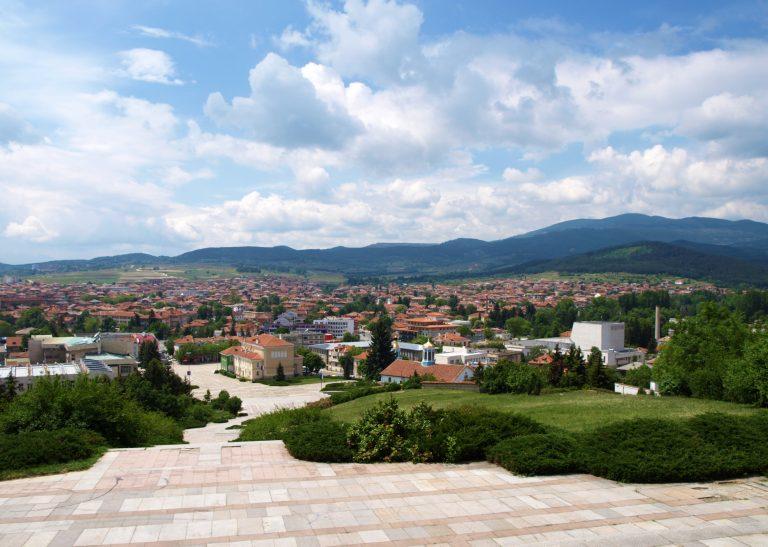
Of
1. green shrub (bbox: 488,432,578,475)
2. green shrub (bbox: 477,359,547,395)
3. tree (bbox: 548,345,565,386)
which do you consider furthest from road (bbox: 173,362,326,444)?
green shrub (bbox: 488,432,578,475)

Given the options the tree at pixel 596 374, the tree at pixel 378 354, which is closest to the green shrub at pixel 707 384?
the tree at pixel 596 374

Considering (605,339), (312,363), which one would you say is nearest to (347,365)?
(312,363)

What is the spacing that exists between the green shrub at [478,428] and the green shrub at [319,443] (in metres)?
1.49

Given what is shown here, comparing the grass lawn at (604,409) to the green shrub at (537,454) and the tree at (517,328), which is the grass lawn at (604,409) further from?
the tree at (517,328)

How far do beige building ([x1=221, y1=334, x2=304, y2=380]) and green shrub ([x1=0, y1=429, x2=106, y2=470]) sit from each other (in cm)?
4606

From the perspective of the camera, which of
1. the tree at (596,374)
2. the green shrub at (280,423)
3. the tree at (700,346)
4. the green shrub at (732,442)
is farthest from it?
the tree at (596,374)

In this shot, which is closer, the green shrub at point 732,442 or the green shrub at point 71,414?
the green shrub at point 732,442

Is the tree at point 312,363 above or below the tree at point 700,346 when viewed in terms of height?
below

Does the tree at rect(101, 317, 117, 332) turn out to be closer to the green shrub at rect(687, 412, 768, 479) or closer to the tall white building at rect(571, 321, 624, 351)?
the tall white building at rect(571, 321, 624, 351)

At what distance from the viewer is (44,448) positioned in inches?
340

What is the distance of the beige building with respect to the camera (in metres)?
55.1

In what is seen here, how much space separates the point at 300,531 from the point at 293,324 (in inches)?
3568

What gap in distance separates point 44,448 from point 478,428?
20.2ft

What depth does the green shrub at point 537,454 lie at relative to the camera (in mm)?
8492
